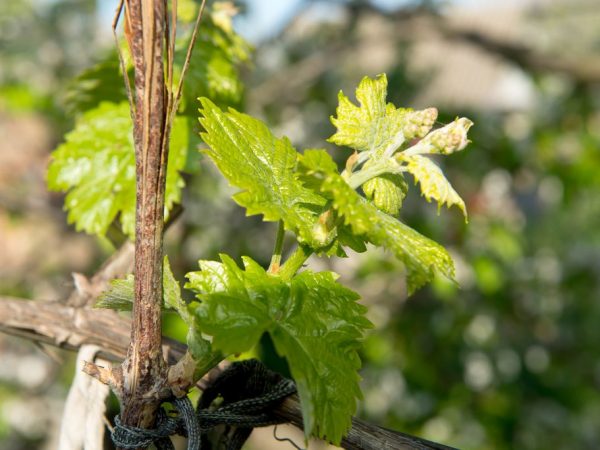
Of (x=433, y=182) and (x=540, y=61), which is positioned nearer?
(x=433, y=182)

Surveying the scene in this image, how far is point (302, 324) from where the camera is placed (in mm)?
476

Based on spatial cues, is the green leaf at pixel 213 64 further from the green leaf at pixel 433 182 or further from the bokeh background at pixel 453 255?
the bokeh background at pixel 453 255

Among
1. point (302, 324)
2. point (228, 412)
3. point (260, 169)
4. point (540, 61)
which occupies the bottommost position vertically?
point (228, 412)

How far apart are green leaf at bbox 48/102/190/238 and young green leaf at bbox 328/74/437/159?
28 centimetres

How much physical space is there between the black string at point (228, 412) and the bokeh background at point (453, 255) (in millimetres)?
1442

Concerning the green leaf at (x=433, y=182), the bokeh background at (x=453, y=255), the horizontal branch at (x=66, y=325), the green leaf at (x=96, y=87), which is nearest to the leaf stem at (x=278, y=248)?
the green leaf at (x=433, y=182)

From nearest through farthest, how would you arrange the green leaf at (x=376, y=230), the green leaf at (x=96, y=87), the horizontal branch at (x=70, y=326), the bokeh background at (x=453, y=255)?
the green leaf at (x=376, y=230) → the horizontal branch at (x=70, y=326) → the green leaf at (x=96, y=87) → the bokeh background at (x=453, y=255)

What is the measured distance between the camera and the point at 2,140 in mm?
4516

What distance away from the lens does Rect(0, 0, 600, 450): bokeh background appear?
2393 mm

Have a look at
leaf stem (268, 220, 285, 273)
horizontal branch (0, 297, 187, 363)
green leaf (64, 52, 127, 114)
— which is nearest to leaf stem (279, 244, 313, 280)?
leaf stem (268, 220, 285, 273)

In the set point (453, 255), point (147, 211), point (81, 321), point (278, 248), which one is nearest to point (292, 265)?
point (278, 248)

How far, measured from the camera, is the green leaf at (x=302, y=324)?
17.7 inches

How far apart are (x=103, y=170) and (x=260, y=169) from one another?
13.1 inches

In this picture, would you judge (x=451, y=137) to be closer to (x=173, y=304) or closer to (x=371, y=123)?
(x=371, y=123)
